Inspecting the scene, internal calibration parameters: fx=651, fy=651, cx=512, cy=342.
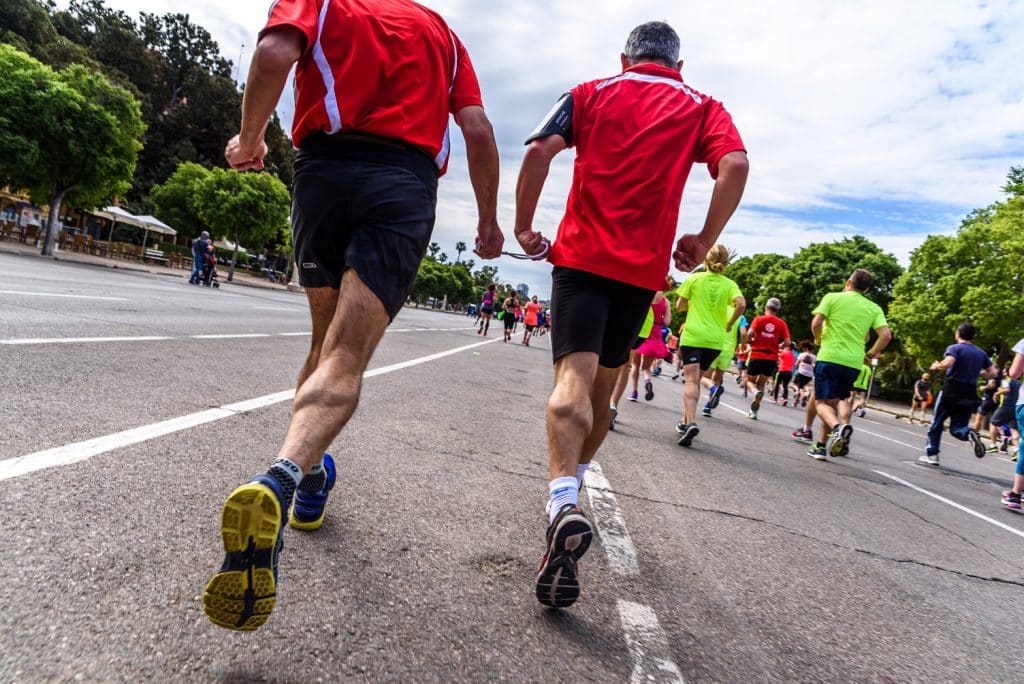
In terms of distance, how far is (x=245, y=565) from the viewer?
1.49 metres

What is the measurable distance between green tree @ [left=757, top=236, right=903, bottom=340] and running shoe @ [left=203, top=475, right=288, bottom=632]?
60.0 meters

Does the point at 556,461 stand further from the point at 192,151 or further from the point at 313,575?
the point at 192,151

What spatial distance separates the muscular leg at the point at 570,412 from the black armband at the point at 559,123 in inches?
39.1

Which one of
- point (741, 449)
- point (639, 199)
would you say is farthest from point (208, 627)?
point (741, 449)

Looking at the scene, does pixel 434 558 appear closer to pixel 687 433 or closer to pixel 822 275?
pixel 687 433

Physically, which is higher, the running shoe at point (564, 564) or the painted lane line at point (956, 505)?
the running shoe at point (564, 564)

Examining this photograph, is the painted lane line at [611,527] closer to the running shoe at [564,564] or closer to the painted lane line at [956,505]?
the running shoe at [564,564]

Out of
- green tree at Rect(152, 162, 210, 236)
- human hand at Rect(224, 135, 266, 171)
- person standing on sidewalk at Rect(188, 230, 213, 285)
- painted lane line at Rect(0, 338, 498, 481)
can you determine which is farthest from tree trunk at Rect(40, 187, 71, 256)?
human hand at Rect(224, 135, 266, 171)

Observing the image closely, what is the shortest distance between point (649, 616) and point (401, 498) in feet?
4.18

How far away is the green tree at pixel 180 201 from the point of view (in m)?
50.2

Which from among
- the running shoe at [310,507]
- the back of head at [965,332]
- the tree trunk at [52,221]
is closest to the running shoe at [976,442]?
the back of head at [965,332]

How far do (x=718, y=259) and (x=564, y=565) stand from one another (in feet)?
19.3

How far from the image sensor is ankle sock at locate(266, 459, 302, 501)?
5.25ft

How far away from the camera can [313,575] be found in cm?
Result: 206
